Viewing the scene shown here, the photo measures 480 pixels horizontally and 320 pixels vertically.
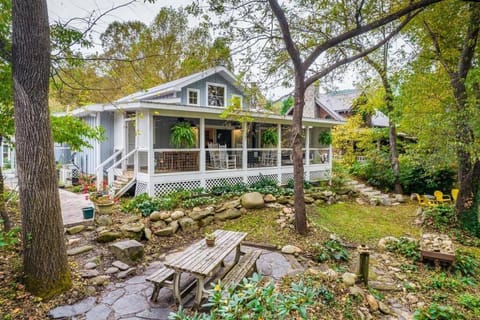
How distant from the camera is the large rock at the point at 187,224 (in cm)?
687

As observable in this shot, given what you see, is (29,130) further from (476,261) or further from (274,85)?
(476,261)

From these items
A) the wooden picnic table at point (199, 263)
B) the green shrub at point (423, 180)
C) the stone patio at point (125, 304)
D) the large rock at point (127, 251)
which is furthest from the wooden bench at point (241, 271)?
the green shrub at point (423, 180)

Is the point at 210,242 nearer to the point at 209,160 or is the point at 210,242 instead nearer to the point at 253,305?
the point at 253,305

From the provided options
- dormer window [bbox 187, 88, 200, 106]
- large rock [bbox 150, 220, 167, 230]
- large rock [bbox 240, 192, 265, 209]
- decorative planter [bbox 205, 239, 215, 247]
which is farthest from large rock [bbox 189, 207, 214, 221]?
dormer window [bbox 187, 88, 200, 106]

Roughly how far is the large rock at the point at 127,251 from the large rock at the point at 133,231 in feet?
2.26

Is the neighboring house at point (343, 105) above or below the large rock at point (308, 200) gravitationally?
above

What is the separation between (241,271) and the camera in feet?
13.0

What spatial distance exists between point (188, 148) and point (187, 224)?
4308 millimetres

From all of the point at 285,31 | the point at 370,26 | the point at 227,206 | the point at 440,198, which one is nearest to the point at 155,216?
the point at 227,206

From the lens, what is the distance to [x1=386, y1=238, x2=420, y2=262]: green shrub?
5.98 metres

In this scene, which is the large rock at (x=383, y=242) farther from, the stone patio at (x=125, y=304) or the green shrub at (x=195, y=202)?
the green shrub at (x=195, y=202)

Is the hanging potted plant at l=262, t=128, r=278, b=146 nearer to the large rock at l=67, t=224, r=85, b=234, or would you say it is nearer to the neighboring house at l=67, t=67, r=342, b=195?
the neighboring house at l=67, t=67, r=342, b=195

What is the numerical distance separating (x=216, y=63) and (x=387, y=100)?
31.8 ft

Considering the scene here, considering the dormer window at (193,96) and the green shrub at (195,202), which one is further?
the dormer window at (193,96)
